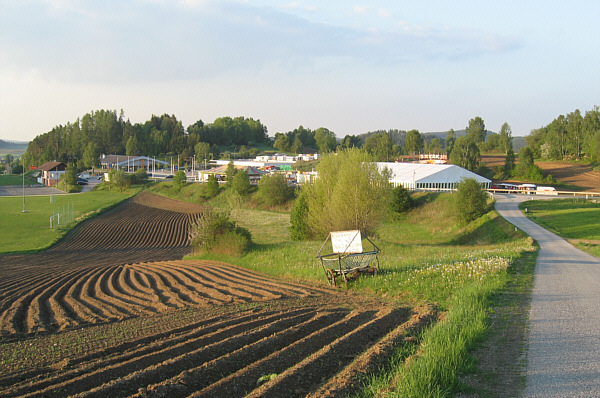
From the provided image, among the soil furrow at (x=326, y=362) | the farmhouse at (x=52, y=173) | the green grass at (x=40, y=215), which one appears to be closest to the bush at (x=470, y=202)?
the soil furrow at (x=326, y=362)

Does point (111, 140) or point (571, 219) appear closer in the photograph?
point (571, 219)

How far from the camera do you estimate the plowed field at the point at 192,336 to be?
7.40m

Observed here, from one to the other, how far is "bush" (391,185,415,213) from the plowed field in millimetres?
32476

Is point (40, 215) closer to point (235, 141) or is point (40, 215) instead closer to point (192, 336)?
point (192, 336)

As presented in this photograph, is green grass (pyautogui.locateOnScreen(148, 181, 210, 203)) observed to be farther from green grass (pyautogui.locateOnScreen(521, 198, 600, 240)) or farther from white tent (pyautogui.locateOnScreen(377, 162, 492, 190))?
green grass (pyautogui.locateOnScreen(521, 198, 600, 240))

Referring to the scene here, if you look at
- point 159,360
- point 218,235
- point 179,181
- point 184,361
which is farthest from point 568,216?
point 179,181

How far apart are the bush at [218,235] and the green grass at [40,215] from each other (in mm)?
18117

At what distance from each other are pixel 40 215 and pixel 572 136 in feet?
325

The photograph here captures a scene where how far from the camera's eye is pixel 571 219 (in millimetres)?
36656

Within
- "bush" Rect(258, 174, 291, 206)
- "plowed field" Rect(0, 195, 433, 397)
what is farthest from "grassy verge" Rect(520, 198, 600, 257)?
"bush" Rect(258, 174, 291, 206)

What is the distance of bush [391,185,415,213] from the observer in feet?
171

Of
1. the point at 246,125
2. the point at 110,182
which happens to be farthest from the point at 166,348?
the point at 246,125

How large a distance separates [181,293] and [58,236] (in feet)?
111

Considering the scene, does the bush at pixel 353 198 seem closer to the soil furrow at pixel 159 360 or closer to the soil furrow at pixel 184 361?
the soil furrow at pixel 159 360
